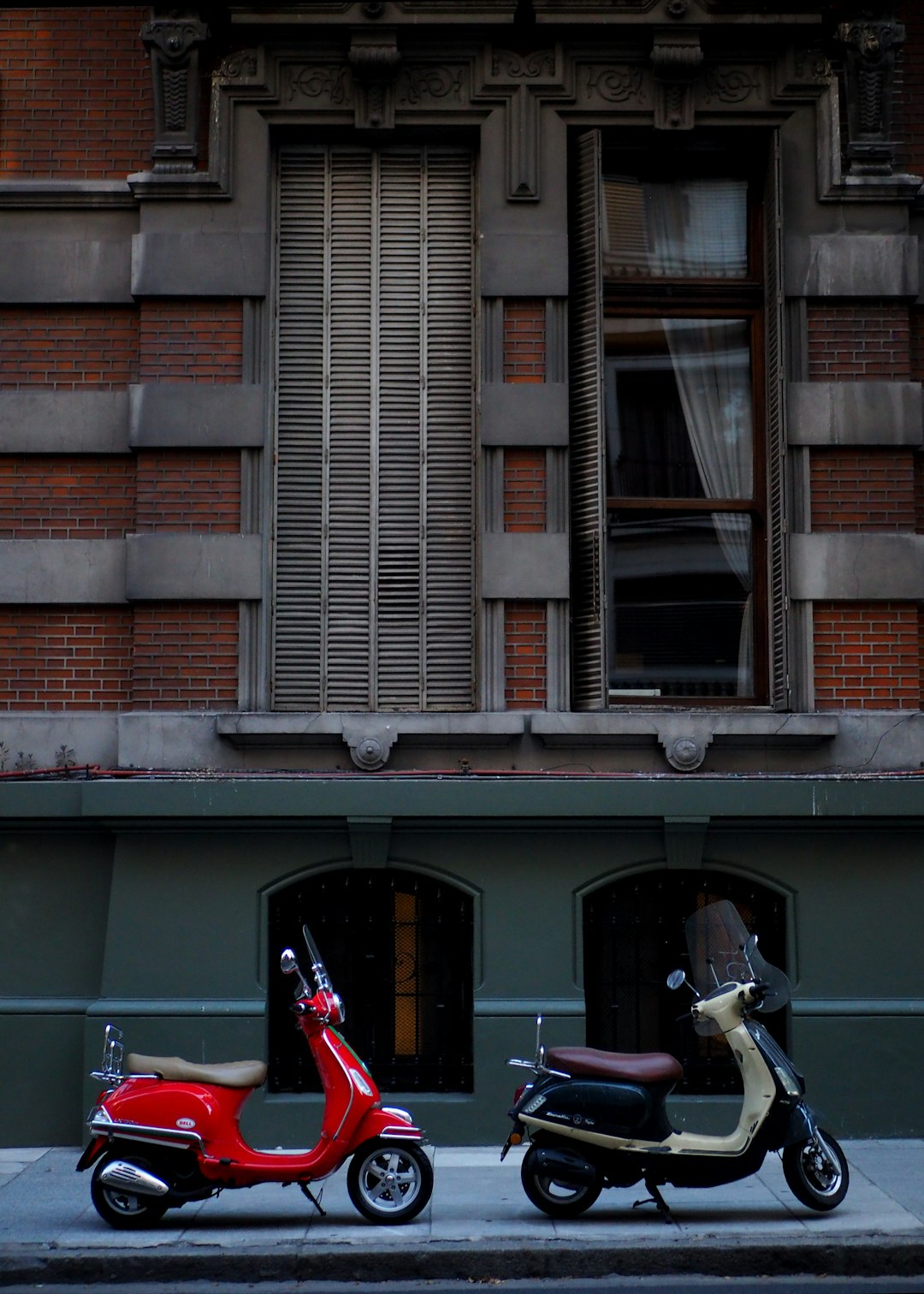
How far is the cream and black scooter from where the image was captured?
7238mm

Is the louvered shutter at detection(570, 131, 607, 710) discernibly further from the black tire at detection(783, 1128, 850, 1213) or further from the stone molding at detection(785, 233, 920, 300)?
the black tire at detection(783, 1128, 850, 1213)

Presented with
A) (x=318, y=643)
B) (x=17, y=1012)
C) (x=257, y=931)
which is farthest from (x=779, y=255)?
(x=17, y=1012)

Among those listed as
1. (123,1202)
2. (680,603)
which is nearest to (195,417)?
(680,603)

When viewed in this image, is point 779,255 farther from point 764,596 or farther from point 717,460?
point 764,596

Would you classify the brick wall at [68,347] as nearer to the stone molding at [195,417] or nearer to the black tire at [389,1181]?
the stone molding at [195,417]

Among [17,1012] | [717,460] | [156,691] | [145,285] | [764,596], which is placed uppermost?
[145,285]

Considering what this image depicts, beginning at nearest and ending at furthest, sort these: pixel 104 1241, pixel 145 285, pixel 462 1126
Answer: pixel 104 1241 → pixel 462 1126 → pixel 145 285

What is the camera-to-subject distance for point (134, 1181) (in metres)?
7.11

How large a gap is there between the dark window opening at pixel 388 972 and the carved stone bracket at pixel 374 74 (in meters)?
5.25

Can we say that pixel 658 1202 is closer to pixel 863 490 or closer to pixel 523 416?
pixel 863 490

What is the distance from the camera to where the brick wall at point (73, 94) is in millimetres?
10180

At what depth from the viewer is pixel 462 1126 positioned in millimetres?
9109

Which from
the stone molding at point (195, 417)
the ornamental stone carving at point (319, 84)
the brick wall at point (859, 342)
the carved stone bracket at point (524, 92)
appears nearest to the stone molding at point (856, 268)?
the brick wall at point (859, 342)

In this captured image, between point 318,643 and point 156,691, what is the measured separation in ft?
3.80
